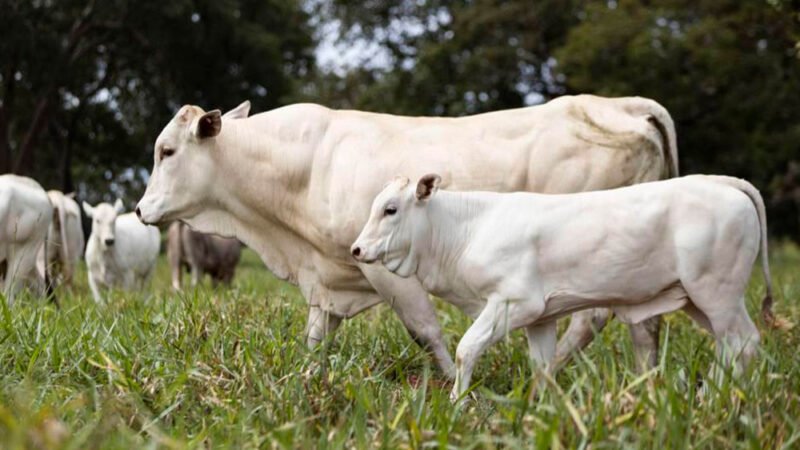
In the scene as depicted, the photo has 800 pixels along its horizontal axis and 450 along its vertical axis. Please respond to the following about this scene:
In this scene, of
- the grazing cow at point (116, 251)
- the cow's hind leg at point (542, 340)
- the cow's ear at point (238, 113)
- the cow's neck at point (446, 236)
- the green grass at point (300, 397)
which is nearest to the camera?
the green grass at point (300, 397)

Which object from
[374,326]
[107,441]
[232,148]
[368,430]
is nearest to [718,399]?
[368,430]

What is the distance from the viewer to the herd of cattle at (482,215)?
4.59 m

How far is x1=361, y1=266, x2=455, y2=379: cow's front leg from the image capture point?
18.2 ft

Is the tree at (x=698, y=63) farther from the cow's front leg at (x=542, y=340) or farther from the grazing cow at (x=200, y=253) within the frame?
the cow's front leg at (x=542, y=340)

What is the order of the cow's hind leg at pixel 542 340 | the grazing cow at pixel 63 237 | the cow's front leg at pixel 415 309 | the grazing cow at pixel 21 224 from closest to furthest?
1. the cow's hind leg at pixel 542 340
2. the cow's front leg at pixel 415 309
3. the grazing cow at pixel 21 224
4. the grazing cow at pixel 63 237

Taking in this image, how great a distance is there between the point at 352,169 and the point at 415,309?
82 cm

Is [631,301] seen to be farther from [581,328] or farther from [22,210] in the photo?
[22,210]

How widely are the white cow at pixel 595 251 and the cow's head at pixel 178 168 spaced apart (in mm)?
1506

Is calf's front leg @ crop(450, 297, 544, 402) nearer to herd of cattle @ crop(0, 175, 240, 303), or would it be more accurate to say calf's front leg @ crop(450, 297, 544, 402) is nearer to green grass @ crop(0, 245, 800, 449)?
green grass @ crop(0, 245, 800, 449)

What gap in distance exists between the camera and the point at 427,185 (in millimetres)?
4734

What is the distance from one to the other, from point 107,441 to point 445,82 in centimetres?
1898

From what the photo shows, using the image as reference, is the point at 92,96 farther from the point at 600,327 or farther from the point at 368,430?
the point at 368,430

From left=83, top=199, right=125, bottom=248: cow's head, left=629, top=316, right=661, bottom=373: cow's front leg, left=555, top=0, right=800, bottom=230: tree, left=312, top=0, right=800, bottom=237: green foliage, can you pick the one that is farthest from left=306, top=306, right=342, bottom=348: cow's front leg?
left=555, top=0, right=800, bottom=230: tree

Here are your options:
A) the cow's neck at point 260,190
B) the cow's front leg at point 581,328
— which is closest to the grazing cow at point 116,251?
the cow's neck at point 260,190
